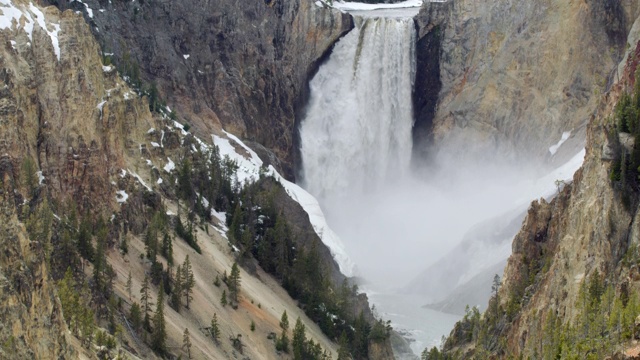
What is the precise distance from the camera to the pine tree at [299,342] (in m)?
68.3

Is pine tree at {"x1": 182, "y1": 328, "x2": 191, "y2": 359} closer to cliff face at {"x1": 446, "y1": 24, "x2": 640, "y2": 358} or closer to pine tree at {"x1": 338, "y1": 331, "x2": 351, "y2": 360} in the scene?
pine tree at {"x1": 338, "y1": 331, "x2": 351, "y2": 360}

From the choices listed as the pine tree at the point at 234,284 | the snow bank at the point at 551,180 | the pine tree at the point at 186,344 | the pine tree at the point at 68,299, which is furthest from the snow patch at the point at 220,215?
the pine tree at the point at 68,299

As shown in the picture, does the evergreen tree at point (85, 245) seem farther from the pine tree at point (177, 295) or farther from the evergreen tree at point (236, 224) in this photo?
the evergreen tree at point (236, 224)

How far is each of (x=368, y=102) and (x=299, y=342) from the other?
56767 mm

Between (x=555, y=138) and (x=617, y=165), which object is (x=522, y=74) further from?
(x=617, y=165)

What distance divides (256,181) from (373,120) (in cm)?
3078

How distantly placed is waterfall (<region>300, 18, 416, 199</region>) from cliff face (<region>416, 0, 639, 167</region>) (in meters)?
3.05

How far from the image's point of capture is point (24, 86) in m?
62.5

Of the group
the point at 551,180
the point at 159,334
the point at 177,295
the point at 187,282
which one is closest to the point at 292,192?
the point at 551,180

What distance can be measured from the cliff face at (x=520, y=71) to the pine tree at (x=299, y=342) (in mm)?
45410

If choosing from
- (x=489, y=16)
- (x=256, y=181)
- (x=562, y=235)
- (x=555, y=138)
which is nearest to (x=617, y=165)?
(x=562, y=235)

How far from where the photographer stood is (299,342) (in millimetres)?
69188

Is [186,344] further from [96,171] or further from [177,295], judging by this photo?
[96,171]

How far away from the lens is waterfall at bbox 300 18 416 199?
119875 mm
